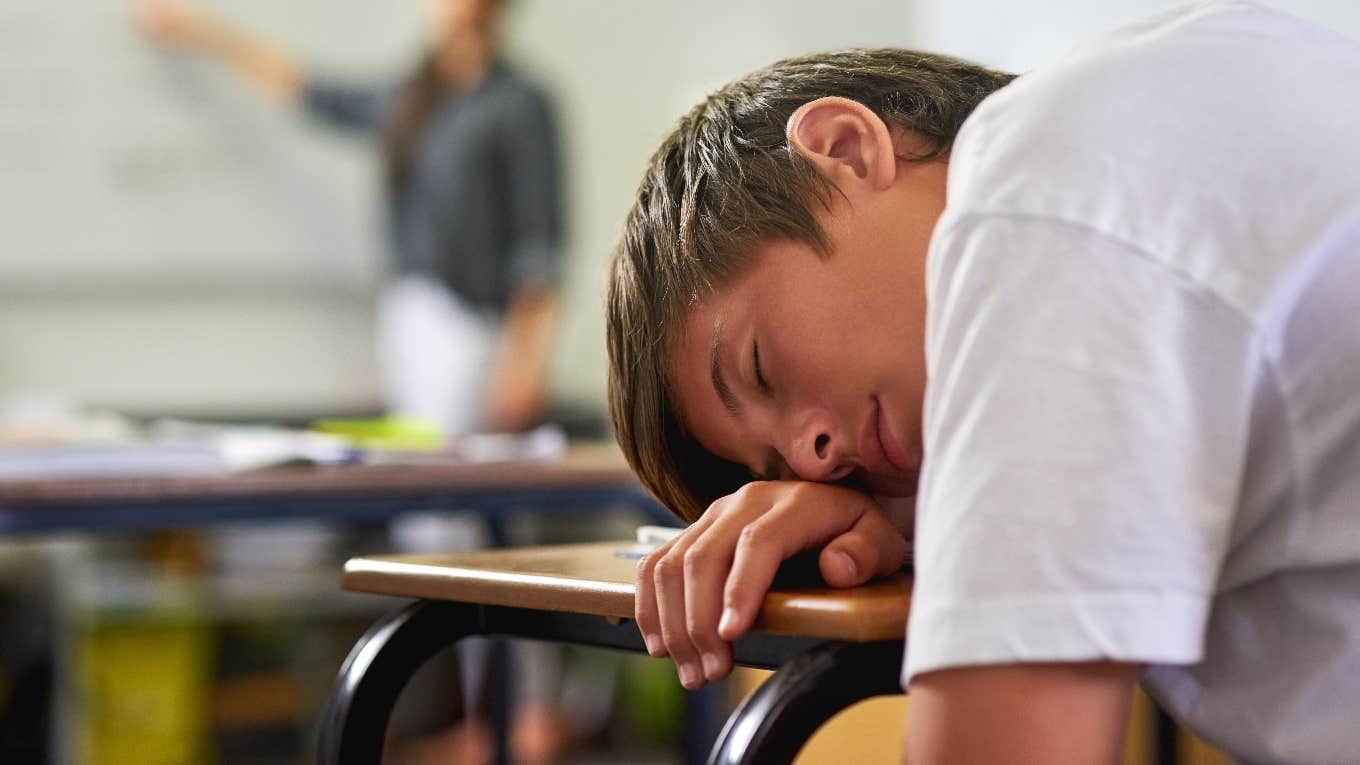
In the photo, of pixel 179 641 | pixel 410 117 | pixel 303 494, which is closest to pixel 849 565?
pixel 303 494

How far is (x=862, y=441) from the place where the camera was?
0.75 metres

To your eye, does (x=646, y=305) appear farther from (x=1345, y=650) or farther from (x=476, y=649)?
(x=476, y=649)

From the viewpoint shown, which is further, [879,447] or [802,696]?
[879,447]

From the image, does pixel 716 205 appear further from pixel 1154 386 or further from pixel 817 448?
pixel 1154 386

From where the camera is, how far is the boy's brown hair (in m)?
0.76

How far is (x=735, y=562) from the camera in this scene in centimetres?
65

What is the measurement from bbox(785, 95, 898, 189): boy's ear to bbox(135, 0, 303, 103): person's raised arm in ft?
10.2

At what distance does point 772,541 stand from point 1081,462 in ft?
0.65

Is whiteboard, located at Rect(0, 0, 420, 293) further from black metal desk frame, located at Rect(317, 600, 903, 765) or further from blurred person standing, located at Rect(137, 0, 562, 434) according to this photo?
black metal desk frame, located at Rect(317, 600, 903, 765)

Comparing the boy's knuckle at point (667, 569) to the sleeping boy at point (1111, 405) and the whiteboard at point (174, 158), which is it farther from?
the whiteboard at point (174, 158)

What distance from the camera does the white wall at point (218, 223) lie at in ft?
11.3

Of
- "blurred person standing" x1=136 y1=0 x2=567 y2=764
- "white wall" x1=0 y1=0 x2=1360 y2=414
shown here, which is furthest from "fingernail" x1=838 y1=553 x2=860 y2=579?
"blurred person standing" x1=136 y1=0 x2=567 y2=764

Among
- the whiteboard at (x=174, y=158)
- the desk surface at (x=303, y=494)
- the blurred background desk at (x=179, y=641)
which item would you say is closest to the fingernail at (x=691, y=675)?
the desk surface at (x=303, y=494)

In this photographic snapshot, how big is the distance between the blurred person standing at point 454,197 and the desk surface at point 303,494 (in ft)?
5.68
